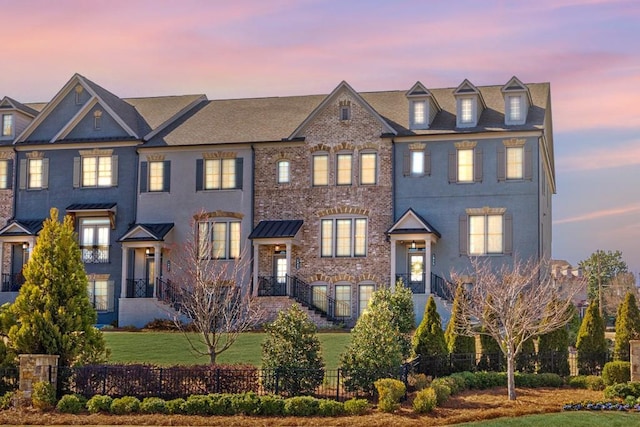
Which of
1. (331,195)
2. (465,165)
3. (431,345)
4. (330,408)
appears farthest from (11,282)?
(330,408)

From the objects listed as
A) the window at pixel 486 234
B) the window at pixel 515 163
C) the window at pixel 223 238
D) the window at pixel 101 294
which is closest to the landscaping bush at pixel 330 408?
the window at pixel 486 234

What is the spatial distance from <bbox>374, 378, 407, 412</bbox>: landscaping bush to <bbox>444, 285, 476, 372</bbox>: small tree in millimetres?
4986

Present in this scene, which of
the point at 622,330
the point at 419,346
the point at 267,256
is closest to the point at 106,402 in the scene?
the point at 419,346

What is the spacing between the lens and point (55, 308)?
26.1 metres

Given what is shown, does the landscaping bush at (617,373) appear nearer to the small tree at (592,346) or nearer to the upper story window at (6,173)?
the small tree at (592,346)

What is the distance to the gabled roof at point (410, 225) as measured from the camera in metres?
41.0

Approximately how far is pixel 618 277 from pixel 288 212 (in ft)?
136

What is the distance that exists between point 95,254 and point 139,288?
9.80ft

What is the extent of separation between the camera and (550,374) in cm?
2780

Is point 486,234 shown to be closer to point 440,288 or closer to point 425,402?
point 440,288

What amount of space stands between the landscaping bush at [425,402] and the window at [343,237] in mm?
19610

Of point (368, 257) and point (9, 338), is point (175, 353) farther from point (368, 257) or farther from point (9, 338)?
point (368, 257)

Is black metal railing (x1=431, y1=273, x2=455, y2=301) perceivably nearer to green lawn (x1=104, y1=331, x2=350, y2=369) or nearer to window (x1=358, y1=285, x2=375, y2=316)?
window (x1=358, y1=285, x2=375, y2=316)

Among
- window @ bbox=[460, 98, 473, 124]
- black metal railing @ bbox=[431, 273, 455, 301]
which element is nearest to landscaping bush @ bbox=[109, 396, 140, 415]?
black metal railing @ bbox=[431, 273, 455, 301]
